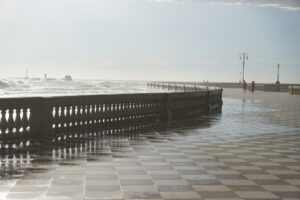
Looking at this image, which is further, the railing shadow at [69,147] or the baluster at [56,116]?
the baluster at [56,116]

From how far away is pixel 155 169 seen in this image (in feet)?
31.5

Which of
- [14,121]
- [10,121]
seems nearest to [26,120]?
[14,121]

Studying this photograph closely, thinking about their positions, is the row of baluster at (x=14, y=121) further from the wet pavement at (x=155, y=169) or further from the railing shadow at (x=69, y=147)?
the wet pavement at (x=155, y=169)

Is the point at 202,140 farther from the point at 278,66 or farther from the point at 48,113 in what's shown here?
the point at 278,66

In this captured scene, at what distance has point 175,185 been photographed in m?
8.15

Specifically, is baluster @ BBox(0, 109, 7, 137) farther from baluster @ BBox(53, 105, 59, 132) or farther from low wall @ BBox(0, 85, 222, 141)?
baluster @ BBox(53, 105, 59, 132)

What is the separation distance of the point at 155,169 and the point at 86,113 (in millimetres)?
7369

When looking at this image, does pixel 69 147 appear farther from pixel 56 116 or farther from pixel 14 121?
pixel 56 116

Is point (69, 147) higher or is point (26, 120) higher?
point (26, 120)

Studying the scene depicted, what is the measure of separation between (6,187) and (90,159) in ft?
9.78

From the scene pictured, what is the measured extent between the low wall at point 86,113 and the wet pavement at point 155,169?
3.99 ft

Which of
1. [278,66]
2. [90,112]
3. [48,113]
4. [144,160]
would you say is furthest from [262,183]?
[278,66]

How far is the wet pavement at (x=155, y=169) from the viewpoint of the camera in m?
7.61

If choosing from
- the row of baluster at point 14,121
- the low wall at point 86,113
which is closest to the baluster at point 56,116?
the low wall at point 86,113
